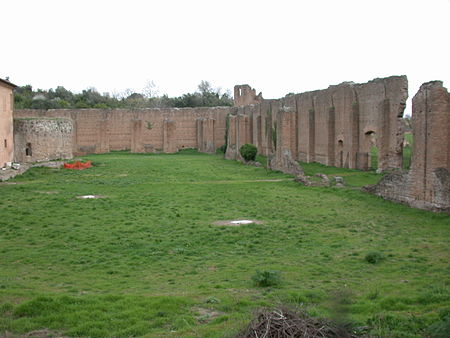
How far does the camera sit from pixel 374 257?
886 cm

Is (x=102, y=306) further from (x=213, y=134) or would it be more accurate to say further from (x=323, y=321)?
(x=213, y=134)

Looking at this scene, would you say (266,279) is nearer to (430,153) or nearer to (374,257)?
(374,257)

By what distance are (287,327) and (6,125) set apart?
88.0 ft

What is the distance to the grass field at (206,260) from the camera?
5879 mm

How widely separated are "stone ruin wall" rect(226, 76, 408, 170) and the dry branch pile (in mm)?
19849

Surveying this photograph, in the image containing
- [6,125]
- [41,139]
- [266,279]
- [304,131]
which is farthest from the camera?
[304,131]

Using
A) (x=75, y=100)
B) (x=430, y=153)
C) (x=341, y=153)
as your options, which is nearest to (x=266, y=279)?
(x=430, y=153)

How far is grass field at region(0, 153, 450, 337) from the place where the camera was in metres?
5.88

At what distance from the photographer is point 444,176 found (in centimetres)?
1390

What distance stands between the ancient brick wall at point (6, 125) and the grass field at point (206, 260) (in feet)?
29.9

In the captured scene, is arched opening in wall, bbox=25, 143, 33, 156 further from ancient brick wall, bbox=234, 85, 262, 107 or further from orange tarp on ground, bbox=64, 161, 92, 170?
ancient brick wall, bbox=234, 85, 262, 107

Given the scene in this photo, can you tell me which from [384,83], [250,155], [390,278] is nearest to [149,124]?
[250,155]

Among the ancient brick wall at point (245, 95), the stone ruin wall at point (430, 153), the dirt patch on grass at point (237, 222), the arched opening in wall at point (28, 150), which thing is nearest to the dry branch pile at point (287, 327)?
the dirt patch on grass at point (237, 222)

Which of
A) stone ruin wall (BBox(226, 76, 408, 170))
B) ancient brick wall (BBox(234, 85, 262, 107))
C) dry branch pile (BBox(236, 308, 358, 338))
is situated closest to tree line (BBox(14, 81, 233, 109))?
ancient brick wall (BBox(234, 85, 262, 107))
